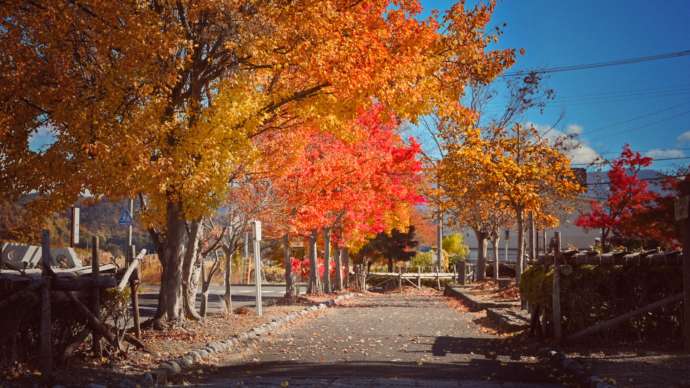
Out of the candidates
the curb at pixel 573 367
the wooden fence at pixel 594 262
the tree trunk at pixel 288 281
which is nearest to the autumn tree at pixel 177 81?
the wooden fence at pixel 594 262

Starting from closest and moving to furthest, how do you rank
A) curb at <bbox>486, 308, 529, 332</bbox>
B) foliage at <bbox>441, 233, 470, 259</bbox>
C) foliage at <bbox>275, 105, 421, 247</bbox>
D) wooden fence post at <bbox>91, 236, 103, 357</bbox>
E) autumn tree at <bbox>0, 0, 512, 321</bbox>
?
wooden fence post at <bbox>91, 236, 103, 357</bbox>, autumn tree at <bbox>0, 0, 512, 321</bbox>, curb at <bbox>486, 308, 529, 332</bbox>, foliage at <bbox>275, 105, 421, 247</bbox>, foliage at <bbox>441, 233, 470, 259</bbox>

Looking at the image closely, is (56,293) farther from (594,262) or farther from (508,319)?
(508,319)

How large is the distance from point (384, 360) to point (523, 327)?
553 centimetres

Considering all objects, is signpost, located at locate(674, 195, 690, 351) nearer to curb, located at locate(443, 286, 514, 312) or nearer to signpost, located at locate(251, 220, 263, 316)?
signpost, located at locate(251, 220, 263, 316)

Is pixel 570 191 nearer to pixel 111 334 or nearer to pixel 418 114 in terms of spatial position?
pixel 418 114

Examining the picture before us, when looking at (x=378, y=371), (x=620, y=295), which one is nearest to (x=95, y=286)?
(x=378, y=371)

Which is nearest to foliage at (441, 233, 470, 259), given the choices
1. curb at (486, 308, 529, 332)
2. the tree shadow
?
curb at (486, 308, 529, 332)

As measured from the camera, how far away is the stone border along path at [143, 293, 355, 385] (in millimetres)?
10039

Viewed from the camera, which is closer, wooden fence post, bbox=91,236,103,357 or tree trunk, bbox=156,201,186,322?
wooden fence post, bbox=91,236,103,357

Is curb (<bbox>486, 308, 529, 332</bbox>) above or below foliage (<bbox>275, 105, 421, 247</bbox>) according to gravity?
below

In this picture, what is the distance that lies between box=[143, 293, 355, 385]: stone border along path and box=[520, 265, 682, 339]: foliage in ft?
19.3

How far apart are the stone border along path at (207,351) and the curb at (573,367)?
5.45 meters

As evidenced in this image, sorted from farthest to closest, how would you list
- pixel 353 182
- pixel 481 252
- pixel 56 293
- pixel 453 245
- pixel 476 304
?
1. pixel 453 245
2. pixel 481 252
3. pixel 353 182
4. pixel 476 304
5. pixel 56 293

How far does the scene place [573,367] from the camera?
34.0 ft
